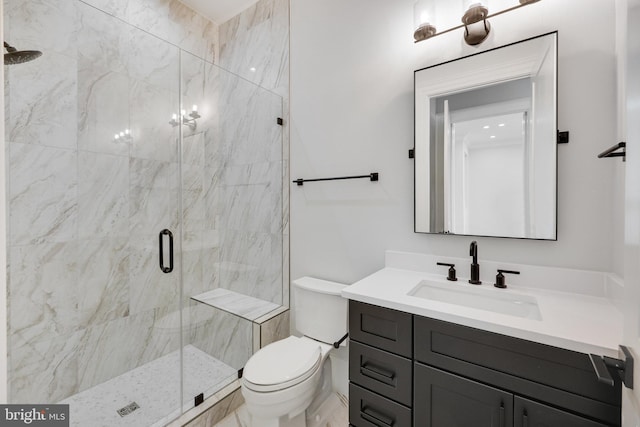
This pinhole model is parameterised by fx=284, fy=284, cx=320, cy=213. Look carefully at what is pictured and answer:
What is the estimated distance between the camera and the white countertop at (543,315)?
2.78 ft

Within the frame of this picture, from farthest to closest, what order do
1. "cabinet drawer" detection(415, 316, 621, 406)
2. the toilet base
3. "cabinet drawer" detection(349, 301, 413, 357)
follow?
the toilet base
"cabinet drawer" detection(349, 301, 413, 357)
"cabinet drawer" detection(415, 316, 621, 406)

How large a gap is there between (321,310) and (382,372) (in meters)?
0.58

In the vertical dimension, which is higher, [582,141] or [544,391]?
[582,141]

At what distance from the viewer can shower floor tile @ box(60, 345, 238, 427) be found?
1.59 m

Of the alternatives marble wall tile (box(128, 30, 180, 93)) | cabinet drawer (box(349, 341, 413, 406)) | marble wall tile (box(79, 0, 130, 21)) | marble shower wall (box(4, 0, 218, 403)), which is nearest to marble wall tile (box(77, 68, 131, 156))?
marble shower wall (box(4, 0, 218, 403))

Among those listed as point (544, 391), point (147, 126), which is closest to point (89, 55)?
point (147, 126)

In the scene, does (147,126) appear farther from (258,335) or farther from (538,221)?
(538,221)

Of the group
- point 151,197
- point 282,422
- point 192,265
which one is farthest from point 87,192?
point 282,422

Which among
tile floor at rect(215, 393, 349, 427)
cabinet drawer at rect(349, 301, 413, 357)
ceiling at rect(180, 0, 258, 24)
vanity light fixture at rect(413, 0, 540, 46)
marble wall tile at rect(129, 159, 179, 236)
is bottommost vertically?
tile floor at rect(215, 393, 349, 427)

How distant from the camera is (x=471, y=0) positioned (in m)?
1.34

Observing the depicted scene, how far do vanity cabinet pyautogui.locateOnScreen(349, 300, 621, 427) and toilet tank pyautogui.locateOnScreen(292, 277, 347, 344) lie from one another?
35 centimetres

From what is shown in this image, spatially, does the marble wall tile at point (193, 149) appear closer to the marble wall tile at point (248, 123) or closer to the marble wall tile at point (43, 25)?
the marble wall tile at point (248, 123)

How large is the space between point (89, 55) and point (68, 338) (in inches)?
69.6

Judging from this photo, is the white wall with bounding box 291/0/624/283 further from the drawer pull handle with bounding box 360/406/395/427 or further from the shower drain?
the shower drain
